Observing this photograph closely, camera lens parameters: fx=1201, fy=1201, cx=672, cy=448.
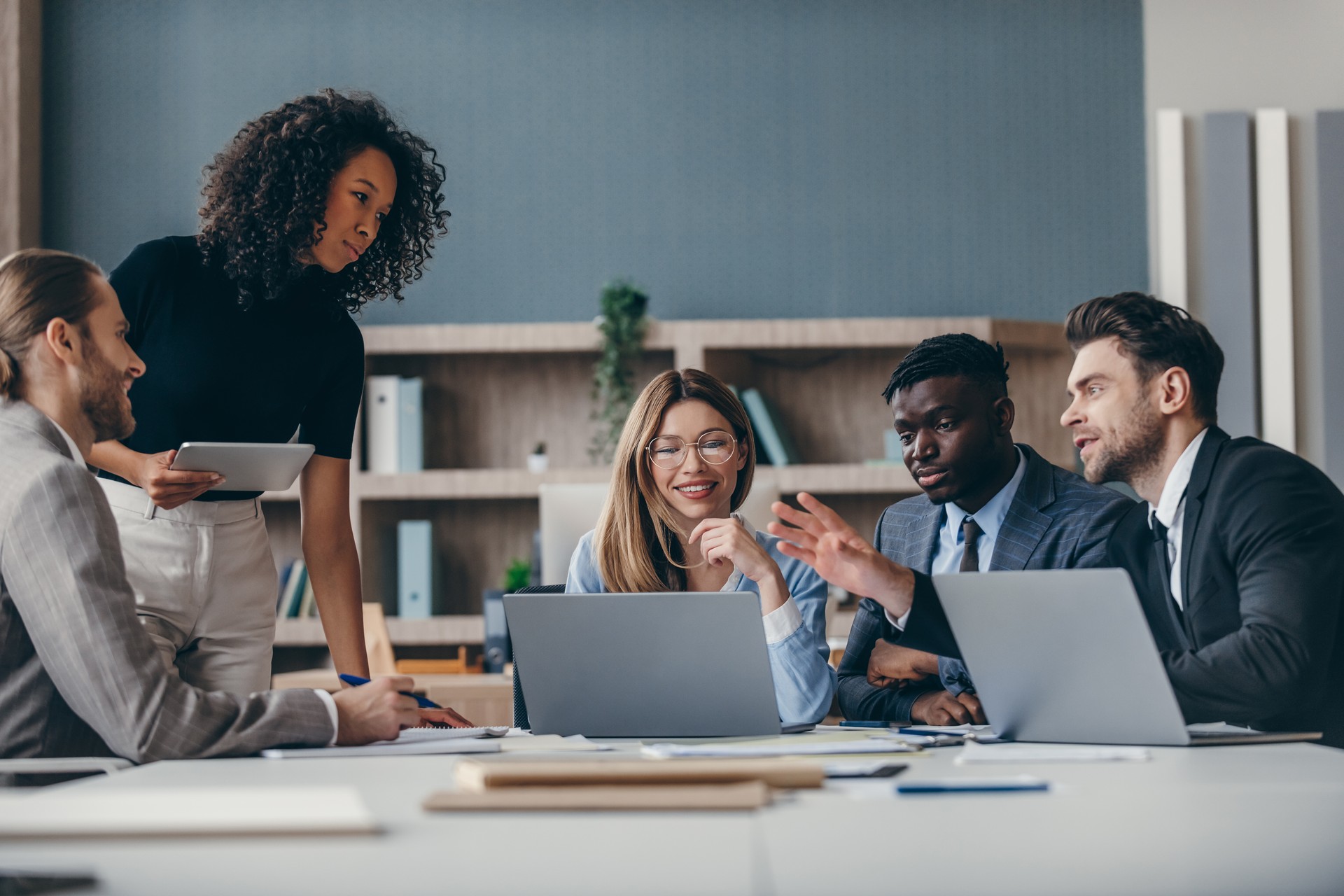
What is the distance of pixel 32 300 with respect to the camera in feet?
4.84

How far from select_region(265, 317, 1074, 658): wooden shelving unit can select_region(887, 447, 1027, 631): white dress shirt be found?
179 centimetres

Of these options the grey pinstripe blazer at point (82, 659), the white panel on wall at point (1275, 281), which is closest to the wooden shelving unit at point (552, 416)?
the white panel on wall at point (1275, 281)

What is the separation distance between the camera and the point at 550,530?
2.58 metres

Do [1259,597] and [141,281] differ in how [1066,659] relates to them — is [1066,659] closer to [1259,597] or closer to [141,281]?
[1259,597]

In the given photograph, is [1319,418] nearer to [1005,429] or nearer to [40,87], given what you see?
[1005,429]

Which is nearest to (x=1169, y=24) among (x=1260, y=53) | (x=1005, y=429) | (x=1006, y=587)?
(x=1260, y=53)

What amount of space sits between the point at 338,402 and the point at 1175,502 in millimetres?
1422

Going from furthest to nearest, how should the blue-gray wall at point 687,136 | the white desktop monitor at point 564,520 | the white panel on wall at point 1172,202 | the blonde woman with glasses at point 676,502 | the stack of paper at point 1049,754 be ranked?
the blue-gray wall at point 687,136 < the white panel on wall at point 1172,202 < the white desktop monitor at point 564,520 < the blonde woman with glasses at point 676,502 < the stack of paper at point 1049,754

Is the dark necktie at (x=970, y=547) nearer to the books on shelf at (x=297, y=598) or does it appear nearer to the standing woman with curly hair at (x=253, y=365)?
the standing woman with curly hair at (x=253, y=365)

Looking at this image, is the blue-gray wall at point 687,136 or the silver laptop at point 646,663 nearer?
the silver laptop at point 646,663

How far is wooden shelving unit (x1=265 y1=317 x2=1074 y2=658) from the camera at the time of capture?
4.00 m

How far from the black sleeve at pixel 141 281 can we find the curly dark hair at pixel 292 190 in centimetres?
8

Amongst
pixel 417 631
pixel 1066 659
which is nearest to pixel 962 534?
pixel 1066 659

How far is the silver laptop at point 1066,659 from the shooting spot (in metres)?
1.23
